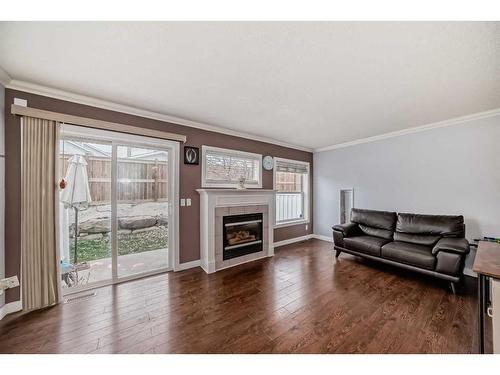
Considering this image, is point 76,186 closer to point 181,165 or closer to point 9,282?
point 9,282

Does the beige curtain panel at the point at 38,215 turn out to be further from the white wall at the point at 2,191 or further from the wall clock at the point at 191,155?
the wall clock at the point at 191,155

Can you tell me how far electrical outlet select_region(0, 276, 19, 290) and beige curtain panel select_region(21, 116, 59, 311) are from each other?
0.19 feet

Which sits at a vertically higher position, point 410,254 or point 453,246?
point 453,246

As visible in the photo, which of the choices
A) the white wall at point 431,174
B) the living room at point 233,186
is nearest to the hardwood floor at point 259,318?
the living room at point 233,186

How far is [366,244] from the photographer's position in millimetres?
3260

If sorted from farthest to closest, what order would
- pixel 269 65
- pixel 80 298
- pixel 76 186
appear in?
1. pixel 76 186
2. pixel 80 298
3. pixel 269 65

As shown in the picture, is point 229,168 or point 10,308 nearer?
point 10,308

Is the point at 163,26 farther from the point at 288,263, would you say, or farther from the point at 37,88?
the point at 288,263

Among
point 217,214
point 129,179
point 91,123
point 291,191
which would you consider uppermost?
point 91,123

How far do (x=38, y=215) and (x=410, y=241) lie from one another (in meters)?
5.17

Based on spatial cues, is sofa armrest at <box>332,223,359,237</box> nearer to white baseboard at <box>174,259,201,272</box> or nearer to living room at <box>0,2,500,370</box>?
living room at <box>0,2,500,370</box>

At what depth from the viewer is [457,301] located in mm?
2242

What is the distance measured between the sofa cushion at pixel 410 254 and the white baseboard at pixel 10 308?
473 cm

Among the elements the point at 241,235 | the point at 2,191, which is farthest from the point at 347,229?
the point at 2,191
